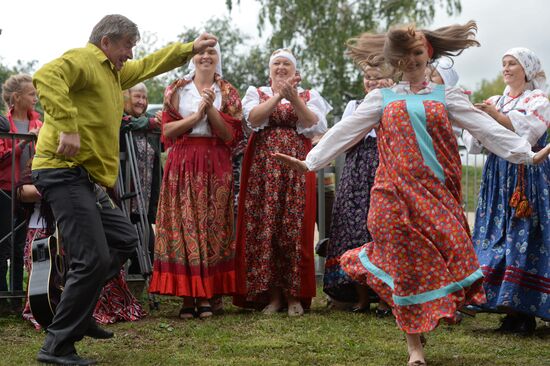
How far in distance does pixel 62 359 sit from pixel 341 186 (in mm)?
3075

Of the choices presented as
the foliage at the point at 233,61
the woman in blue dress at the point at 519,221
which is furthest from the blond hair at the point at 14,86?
the foliage at the point at 233,61

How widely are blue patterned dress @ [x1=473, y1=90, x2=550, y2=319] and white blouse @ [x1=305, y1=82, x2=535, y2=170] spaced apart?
100 cm

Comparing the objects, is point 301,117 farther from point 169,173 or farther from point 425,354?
point 425,354

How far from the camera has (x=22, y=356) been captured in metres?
5.46

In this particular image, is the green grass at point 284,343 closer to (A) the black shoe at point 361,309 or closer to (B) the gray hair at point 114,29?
(A) the black shoe at point 361,309

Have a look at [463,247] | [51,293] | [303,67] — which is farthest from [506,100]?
[303,67]

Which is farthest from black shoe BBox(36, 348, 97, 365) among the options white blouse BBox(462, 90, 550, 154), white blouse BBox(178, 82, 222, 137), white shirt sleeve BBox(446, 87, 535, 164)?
white blouse BBox(462, 90, 550, 154)

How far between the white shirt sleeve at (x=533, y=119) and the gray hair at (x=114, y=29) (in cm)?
268

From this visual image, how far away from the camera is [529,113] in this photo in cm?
648

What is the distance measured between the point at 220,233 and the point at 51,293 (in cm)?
194

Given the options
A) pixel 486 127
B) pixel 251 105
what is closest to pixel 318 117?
pixel 251 105

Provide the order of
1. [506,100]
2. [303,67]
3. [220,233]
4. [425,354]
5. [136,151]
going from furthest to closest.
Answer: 1. [303,67]
2. [136,151]
3. [220,233]
4. [506,100]
5. [425,354]

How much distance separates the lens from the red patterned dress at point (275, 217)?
23.9 ft

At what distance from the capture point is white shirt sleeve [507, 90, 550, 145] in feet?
21.1
